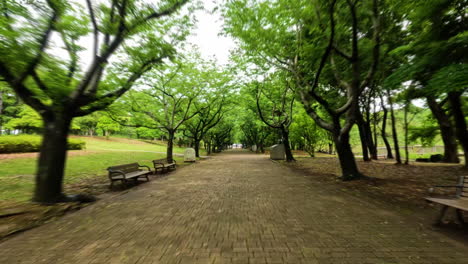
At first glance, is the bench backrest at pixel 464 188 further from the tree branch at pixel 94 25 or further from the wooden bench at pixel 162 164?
the wooden bench at pixel 162 164

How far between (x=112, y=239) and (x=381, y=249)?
4.52 metres

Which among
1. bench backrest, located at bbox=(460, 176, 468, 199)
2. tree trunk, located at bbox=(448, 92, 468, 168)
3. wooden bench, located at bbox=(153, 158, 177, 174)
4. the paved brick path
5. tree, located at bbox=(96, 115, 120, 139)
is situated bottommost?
the paved brick path

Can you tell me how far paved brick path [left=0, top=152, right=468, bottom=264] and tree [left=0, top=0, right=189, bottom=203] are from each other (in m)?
2.18

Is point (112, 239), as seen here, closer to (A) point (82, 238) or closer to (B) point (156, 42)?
(A) point (82, 238)

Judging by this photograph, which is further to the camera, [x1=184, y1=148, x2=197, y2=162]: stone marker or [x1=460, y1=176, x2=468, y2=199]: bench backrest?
[x1=184, y1=148, x2=197, y2=162]: stone marker

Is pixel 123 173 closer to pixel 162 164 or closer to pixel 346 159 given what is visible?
pixel 162 164

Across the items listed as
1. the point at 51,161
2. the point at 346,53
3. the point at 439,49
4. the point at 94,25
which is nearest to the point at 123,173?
the point at 51,161

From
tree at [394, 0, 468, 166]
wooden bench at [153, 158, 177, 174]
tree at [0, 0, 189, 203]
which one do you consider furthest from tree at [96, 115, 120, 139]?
tree at [394, 0, 468, 166]

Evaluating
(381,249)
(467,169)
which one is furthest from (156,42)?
(467,169)

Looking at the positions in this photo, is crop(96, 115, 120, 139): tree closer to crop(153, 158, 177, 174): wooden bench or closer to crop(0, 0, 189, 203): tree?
crop(153, 158, 177, 174): wooden bench

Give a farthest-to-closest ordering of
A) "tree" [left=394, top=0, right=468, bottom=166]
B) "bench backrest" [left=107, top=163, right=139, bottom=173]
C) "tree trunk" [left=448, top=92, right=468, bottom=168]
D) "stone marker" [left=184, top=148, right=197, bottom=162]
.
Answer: "stone marker" [left=184, top=148, right=197, bottom=162], "tree trunk" [left=448, top=92, right=468, bottom=168], "bench backrest" [left=107, top=163, right=139, bottom=173], "tree" [left=394, top=0, right=468, bottom=166]

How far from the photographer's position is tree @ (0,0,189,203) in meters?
4.47

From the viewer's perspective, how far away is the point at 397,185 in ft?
22.7

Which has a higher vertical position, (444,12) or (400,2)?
(400,2)
